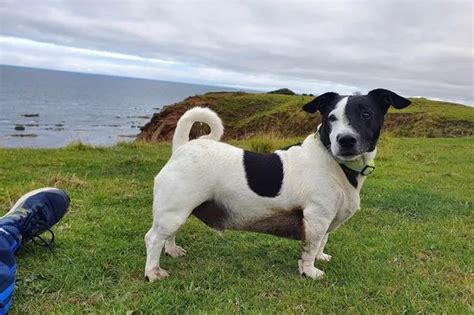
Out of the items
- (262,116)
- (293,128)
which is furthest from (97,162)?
(262,116)

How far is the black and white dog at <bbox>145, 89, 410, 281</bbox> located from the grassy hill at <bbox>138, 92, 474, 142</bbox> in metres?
19.7

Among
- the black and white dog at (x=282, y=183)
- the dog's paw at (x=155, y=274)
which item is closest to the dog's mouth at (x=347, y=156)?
the black and white dog at (x=282, y=183)

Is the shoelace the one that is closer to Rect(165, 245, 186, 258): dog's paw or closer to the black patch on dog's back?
Rect(165, 245, 186, 258): dog's paw

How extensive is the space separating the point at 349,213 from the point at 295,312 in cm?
130

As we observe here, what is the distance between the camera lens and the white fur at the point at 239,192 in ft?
14.5

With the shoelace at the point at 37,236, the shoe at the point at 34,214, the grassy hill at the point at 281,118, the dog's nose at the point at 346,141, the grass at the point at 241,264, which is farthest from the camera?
the grassy hill at the point at 281,118

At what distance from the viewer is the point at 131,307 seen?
381 centimetres

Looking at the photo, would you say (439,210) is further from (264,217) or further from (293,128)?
(293,128)

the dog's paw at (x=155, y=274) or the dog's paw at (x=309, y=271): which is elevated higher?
the dog's paw at (x=309, y=271)

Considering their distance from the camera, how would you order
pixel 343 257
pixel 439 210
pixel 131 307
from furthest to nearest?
1. pixel 439 210
2. pixel 343 257
3. pixel 131 307

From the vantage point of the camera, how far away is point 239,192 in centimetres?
455

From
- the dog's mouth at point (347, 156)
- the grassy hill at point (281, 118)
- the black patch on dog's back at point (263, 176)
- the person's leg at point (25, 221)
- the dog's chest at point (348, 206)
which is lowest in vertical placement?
the grassy hill at point (281, 118)

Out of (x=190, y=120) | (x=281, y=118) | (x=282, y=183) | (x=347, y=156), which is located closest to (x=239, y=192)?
(x=282, y=183)

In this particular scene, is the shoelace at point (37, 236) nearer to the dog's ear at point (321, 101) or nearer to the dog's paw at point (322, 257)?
the dog's paw at point (322, 257)
